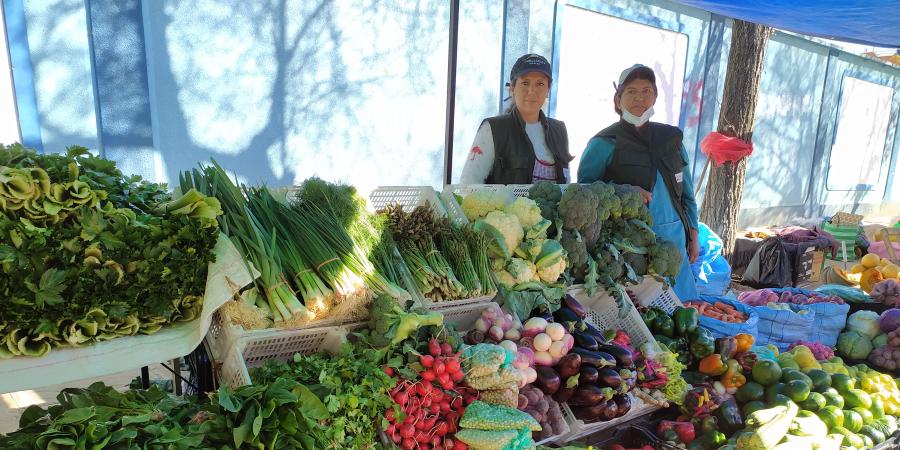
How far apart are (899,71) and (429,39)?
14.7 metres

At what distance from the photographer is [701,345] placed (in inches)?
114

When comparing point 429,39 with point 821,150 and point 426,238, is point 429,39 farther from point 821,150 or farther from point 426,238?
point 821,150

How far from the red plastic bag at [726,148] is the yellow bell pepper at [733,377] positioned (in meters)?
4.37

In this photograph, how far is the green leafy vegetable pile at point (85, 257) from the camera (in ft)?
4.70

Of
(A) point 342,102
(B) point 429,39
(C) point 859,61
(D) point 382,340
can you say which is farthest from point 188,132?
(C) point 859,61

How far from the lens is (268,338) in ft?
5.99

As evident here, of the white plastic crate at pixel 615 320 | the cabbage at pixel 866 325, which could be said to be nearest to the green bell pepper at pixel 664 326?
the white plastic crate at pixel 615 320

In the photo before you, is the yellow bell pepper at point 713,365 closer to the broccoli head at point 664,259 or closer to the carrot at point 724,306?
the broccoli head at point 664,259

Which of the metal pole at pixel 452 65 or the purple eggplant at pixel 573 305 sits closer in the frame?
the purple eggplant at pixel 573 305

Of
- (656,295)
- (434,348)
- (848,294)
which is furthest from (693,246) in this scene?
(434,348)

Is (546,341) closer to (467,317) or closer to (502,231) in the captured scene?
(467,317)

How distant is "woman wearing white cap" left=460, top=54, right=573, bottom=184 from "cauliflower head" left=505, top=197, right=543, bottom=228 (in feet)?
2.95

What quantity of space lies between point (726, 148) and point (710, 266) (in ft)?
5.75

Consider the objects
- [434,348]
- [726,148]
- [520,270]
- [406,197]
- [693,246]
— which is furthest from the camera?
[726,148]
